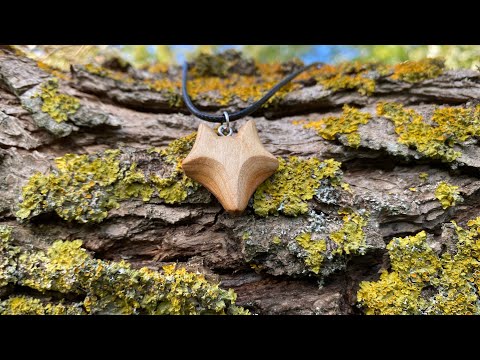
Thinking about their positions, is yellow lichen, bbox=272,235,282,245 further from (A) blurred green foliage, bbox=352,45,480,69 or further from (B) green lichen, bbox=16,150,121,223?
(A) blurred green foliage, bbox=352,45,480,69

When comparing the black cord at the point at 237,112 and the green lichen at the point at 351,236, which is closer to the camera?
the green lichen at the point at 351,236

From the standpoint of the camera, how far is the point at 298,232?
7.39 feet

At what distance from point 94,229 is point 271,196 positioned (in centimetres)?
108

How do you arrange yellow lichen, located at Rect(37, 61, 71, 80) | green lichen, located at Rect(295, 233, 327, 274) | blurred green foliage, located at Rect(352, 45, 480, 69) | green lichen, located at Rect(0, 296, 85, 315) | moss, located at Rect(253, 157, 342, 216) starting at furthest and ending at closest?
blurred green foliage, located at Rect(352, 45, 480, 69), yellow lichen, located at Rect(37, 61, 71, 80), moss, located at Rect(253, 157, 342, 216), green lichen, located at Rect(295, 233, 327, 274), green lichen, located at Rect(0, 296, 85, 315)

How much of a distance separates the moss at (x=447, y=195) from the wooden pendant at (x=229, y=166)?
104 centimetres

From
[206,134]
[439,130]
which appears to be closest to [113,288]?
[206,134]

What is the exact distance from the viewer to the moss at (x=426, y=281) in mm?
2135

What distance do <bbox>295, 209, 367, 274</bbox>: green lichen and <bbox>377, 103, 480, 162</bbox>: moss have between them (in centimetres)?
70

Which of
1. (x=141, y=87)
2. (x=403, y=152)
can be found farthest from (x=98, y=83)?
(x=403, y=152)

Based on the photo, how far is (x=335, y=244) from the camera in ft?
7.26

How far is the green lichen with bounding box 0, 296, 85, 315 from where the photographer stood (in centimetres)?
205

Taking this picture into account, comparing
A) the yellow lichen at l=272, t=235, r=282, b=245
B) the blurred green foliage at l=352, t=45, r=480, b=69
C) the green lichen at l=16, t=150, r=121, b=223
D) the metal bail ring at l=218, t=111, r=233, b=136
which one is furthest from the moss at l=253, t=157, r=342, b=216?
the blurred green foliage at l=352, t=45, r=480, b=69

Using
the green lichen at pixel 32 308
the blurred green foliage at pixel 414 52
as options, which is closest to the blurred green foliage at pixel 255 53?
the blurred green foliage at pixel 414 52

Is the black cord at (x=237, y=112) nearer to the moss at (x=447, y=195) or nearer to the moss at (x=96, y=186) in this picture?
the moss at (x=96, y=186)
